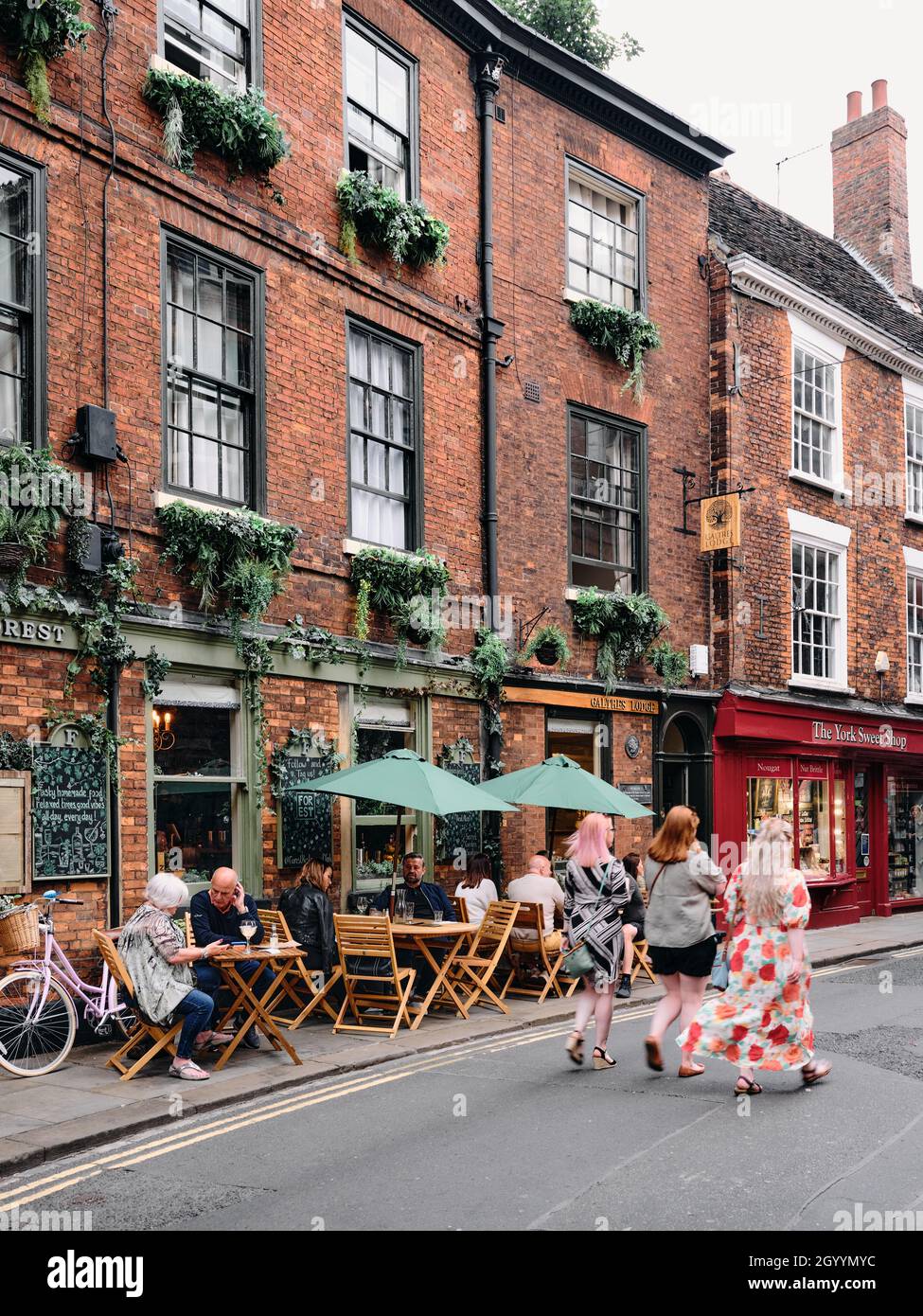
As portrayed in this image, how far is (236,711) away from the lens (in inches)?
450

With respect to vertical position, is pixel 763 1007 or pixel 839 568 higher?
pixel 839 568

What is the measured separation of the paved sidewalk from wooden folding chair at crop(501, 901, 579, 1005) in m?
0.30

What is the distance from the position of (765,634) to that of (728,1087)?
1166cm

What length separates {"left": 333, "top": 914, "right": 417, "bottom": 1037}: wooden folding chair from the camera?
10.1 m

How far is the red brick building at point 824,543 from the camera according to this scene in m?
18.6

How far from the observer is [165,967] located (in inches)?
330

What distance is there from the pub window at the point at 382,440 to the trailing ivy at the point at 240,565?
1.56m

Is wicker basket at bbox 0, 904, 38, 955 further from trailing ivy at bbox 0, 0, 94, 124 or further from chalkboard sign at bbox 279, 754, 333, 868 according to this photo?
trailing ivy at bbox 0, 0, 94, 124

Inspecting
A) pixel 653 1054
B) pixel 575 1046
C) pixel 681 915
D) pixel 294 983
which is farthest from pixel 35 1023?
pixel 681 915

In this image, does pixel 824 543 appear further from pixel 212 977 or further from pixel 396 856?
pixel 212 977

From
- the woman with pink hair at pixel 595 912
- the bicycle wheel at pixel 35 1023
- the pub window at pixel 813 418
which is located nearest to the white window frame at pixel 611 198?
the pub window at pixel 813 418

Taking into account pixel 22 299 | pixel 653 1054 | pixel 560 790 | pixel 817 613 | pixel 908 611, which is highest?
pixel 22 299

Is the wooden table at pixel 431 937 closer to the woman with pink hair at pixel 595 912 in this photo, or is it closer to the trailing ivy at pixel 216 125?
the woman with pink hair at pixel 595 912

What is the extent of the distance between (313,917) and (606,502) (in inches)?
315
